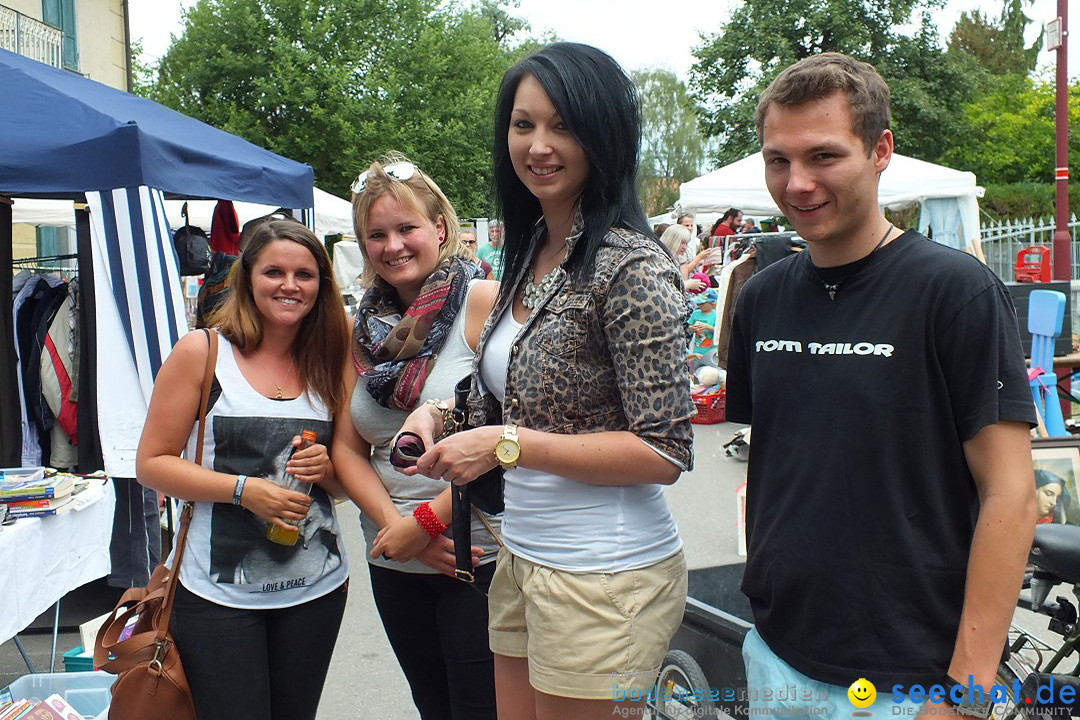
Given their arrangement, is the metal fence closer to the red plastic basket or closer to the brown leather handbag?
the red plastic basket

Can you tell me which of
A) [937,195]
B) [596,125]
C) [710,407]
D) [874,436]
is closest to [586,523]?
[874,436]

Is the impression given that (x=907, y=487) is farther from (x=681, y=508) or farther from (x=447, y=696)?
(x=681, y=508)

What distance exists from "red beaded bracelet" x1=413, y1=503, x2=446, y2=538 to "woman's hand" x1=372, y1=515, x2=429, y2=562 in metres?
0.01

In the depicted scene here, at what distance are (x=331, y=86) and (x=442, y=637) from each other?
26594 mm

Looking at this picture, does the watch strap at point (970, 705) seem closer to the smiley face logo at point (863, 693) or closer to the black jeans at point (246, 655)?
the smiley face logo at point (863, 693)

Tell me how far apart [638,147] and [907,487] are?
0.85 meters

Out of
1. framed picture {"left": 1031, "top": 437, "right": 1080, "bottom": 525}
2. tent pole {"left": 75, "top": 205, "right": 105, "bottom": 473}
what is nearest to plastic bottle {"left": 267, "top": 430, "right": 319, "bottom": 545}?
tent pole {"left": 75, "top": 205, "right": 105, "bottom": 473}

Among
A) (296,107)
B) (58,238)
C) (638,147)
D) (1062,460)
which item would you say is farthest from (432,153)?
(638,147)

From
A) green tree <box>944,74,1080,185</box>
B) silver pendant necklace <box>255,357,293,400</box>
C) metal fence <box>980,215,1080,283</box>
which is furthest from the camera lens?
green tree <box>944,74,1080,185</box>

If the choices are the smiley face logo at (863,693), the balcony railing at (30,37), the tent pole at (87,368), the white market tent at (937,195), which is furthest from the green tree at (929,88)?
the smiley face logo at (863,693)

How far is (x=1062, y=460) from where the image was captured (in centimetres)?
465

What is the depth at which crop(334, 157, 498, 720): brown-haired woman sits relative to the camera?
7.62 ft

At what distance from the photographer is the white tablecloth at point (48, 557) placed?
310 cm

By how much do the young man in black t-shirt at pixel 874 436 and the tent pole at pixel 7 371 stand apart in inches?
196
